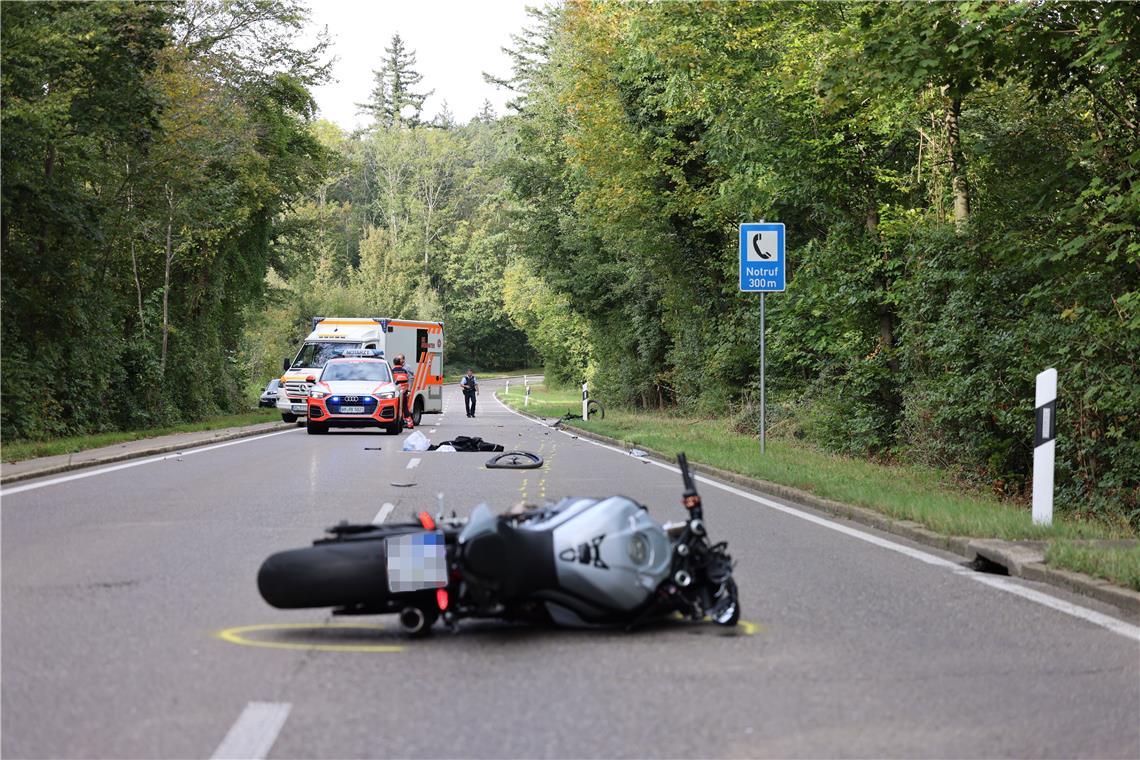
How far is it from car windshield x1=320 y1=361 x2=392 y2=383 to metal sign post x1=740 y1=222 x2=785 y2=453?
12.3 meters

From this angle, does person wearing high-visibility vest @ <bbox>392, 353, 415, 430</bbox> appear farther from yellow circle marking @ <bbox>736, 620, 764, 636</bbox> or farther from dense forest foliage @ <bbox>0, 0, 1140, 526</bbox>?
yellow circle marking @ <bbox>736, 620, 764, 636</bbox>

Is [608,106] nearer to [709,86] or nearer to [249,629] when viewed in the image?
[709,86]

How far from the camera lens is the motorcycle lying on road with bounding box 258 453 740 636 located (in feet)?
21.5

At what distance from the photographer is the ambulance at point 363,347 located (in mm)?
36844

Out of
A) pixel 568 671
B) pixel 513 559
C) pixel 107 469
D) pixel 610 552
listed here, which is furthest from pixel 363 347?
pixel 568 671

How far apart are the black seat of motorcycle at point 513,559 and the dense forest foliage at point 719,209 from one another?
25.8 ft

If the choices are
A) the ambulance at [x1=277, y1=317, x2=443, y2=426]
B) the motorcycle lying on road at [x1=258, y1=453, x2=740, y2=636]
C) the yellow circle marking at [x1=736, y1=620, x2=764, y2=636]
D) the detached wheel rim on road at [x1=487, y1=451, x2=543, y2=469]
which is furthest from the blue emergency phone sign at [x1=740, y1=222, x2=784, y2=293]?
the ambulance at [x1=277, y1=317, x2=443, y2=426]

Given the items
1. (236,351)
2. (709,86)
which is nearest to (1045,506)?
(709,86)

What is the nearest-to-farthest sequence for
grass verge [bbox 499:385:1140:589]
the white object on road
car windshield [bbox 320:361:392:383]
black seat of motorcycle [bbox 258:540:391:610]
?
black seat of motorcycle [bbox 258:540:391:610] → grass verge [bbox 499:385:1140:589] → the white object on road → car windshield [bbox 320:361:392:383]

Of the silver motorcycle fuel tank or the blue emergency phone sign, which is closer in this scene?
the silver motorcycle fuel tank

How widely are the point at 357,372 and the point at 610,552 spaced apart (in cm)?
2524

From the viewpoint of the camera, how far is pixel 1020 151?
16047 millimetres

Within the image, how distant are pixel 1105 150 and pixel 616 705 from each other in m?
10.7

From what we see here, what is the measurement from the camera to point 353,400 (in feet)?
98.7
